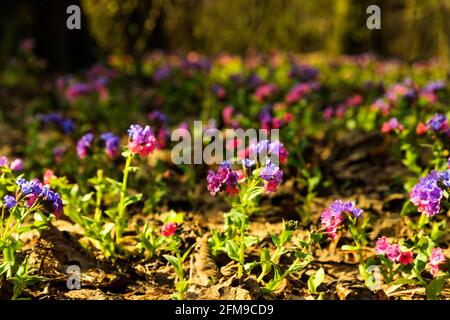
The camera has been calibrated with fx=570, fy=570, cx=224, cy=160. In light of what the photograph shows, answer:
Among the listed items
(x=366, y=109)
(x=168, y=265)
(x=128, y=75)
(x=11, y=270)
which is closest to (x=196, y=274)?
(x=168, y=265)

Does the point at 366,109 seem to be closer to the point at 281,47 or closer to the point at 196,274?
the point at 196,274

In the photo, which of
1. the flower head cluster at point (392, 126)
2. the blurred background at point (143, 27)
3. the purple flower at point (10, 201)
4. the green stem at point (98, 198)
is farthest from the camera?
the blurred background at point (143, 27)

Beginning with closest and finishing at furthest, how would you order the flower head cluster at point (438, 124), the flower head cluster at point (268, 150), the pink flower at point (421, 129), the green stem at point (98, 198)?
the flower head cluster at point (268, 150)
the green stem at point (98, 198)
the flower head cluster at point (438, 124)
the pink flower at point (421, 129)

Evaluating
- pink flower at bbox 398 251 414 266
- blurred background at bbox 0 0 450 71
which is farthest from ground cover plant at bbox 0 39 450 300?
blurred background at bbox 0 0 450 71

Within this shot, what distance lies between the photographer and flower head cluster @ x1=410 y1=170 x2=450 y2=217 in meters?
2.24

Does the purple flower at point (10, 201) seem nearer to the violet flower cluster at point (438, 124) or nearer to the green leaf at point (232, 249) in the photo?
the green leaf at point (232, 249)

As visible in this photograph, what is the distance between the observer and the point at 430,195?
225 centimetres

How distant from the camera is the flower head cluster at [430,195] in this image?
224 centimetres

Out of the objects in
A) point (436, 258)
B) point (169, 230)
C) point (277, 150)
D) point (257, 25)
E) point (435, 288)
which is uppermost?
point (257, 25)

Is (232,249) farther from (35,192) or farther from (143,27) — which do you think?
(143,27)

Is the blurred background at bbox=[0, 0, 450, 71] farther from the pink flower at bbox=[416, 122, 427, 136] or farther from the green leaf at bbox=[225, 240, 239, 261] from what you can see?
the green leaf at bbox=[225, 240, 239, 261]

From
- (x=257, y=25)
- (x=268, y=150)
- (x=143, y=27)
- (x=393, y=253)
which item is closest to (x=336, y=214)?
(x=393, y=253)

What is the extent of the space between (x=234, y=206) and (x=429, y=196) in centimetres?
79

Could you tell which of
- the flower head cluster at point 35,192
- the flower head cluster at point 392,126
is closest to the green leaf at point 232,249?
the flower head cluster at point 35,192
